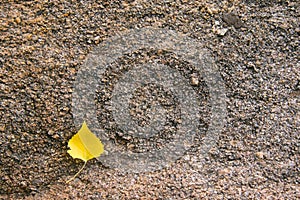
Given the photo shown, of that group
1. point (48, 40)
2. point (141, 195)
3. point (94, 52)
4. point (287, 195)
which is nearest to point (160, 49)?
point (94, 52)

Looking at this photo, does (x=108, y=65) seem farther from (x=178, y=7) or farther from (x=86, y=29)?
(x=178, y=7)

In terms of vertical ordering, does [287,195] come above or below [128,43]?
below

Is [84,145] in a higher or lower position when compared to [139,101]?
lower
